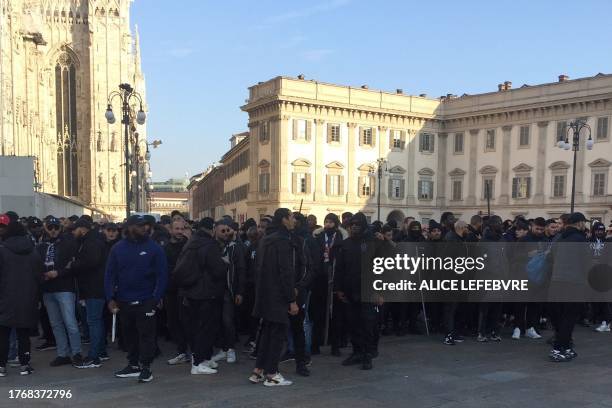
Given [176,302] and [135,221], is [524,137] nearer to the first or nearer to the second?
→ [176,302]

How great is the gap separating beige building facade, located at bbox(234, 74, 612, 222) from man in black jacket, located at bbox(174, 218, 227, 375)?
3767 cm

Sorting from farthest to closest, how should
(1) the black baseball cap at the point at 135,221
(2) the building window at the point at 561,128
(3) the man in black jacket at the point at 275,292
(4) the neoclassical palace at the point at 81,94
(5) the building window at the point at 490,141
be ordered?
(4) the neoclassical palace at the point at 81,94 → (5) the building window at the point at 490,141 → (2) the building window at the point at 561,128 → (1) the black baseball cap at the point at 135,221 → (3) the man in black jacket at the point at 275,292

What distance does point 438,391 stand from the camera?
6.09 metres

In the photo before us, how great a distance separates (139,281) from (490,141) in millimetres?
50274

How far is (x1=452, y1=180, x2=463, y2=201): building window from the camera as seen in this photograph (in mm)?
53938

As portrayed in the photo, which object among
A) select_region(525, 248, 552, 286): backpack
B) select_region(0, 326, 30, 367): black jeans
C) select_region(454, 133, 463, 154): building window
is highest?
select_region(454, 133, 463, 154): building window

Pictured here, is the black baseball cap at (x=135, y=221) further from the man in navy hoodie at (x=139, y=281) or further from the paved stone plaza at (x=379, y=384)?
the paved stone plaza at (x=379, y=384)

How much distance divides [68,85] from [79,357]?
186 ft

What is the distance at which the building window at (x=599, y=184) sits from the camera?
148 feet

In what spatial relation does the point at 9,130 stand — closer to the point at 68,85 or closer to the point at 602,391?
the point at 68,85

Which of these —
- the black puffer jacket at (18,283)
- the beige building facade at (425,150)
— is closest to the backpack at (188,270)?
the black puffer jacket at (18,283)

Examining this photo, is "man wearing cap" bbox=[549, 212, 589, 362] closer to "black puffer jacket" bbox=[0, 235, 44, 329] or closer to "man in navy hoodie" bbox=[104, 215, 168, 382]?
"man in navy hoodie" bbox=[104, 215, 168, 382]

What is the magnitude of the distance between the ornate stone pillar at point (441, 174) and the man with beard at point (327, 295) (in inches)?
1915

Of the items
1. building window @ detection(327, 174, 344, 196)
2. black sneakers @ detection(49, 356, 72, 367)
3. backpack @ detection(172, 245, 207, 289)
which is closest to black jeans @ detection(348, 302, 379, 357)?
backpack @ detection(172, 245, 207, 289)
